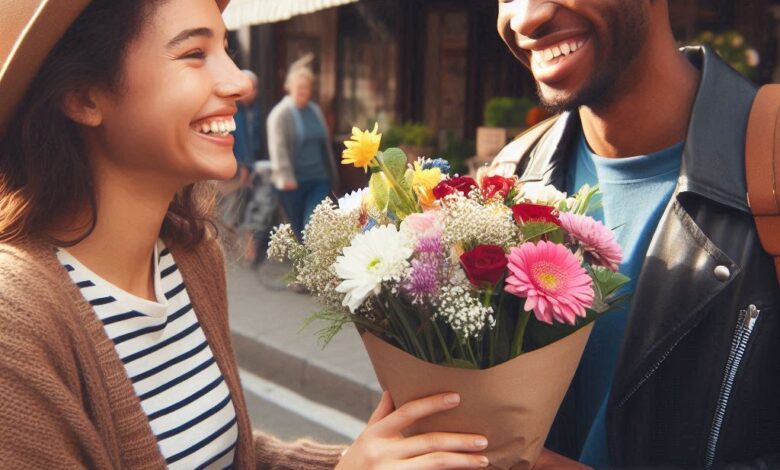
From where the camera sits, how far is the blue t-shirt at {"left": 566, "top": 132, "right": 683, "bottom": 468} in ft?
6.48

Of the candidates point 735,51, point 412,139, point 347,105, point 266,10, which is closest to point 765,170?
point 735,51

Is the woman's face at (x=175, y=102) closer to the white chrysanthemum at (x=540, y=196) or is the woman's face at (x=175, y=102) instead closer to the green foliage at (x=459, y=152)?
the white chrysanthemum at (x=540, y=196)

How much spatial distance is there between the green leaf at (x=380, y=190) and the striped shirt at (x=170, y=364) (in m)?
0.55

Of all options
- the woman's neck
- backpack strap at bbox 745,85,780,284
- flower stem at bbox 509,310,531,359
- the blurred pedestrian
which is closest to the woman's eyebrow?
the woman's neck

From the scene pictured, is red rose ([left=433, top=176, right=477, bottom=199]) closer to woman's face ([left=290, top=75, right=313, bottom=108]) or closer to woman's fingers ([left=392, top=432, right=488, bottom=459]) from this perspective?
woman's fingers ([left=392, top=432, right=488, bottom=459])

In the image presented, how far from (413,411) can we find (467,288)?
25 cm

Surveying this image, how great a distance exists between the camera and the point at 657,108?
2.02 metres

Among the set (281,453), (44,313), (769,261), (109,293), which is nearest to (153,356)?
(109,293)

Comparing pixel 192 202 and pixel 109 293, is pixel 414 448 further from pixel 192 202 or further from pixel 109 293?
pixel 192 202

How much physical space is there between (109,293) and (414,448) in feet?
2.27

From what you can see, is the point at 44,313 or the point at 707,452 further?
the point at 707,452

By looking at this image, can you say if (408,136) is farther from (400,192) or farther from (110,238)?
(400,192)

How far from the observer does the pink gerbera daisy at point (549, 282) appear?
1.42 m

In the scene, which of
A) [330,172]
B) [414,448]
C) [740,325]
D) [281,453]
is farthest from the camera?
[330,172]
